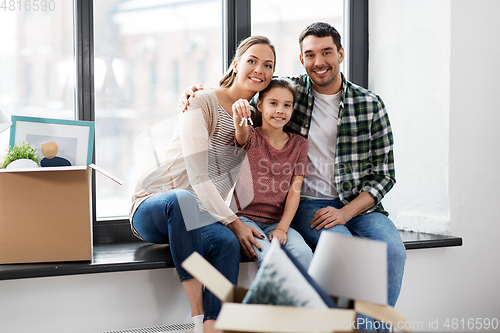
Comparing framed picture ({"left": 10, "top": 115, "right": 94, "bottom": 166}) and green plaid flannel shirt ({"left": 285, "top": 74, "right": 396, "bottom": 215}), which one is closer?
framed picture ({"left": 10, "top": 115, "right": 94, "bottom": 166})

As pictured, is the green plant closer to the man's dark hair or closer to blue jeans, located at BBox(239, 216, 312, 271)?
blue jeans, located at BBox(239, 216, 312, 271)

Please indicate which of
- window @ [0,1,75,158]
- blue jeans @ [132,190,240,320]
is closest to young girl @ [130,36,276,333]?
blue jeans @ [132,190,240,320]

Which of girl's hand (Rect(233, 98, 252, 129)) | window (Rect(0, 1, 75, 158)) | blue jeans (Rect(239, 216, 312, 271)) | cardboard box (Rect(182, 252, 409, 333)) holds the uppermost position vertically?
window (Rect(0, 1, 75, 158))

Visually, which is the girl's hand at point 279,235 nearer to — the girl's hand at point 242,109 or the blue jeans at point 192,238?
the blue jeans at point 192,238

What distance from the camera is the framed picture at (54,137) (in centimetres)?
121

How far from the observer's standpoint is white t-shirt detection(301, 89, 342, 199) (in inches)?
59.9

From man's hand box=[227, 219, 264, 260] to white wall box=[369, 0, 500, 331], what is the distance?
0.74 metres

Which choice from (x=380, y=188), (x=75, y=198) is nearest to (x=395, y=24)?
(x=380, y=188)

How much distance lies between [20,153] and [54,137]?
11 cm

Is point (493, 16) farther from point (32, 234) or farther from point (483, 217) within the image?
point (32, 234)

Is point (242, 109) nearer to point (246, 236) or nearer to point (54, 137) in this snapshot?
point (246, 236)

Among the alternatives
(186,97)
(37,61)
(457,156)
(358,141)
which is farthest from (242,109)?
(457,156)

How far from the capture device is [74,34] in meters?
1.51

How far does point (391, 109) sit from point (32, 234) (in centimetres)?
159
